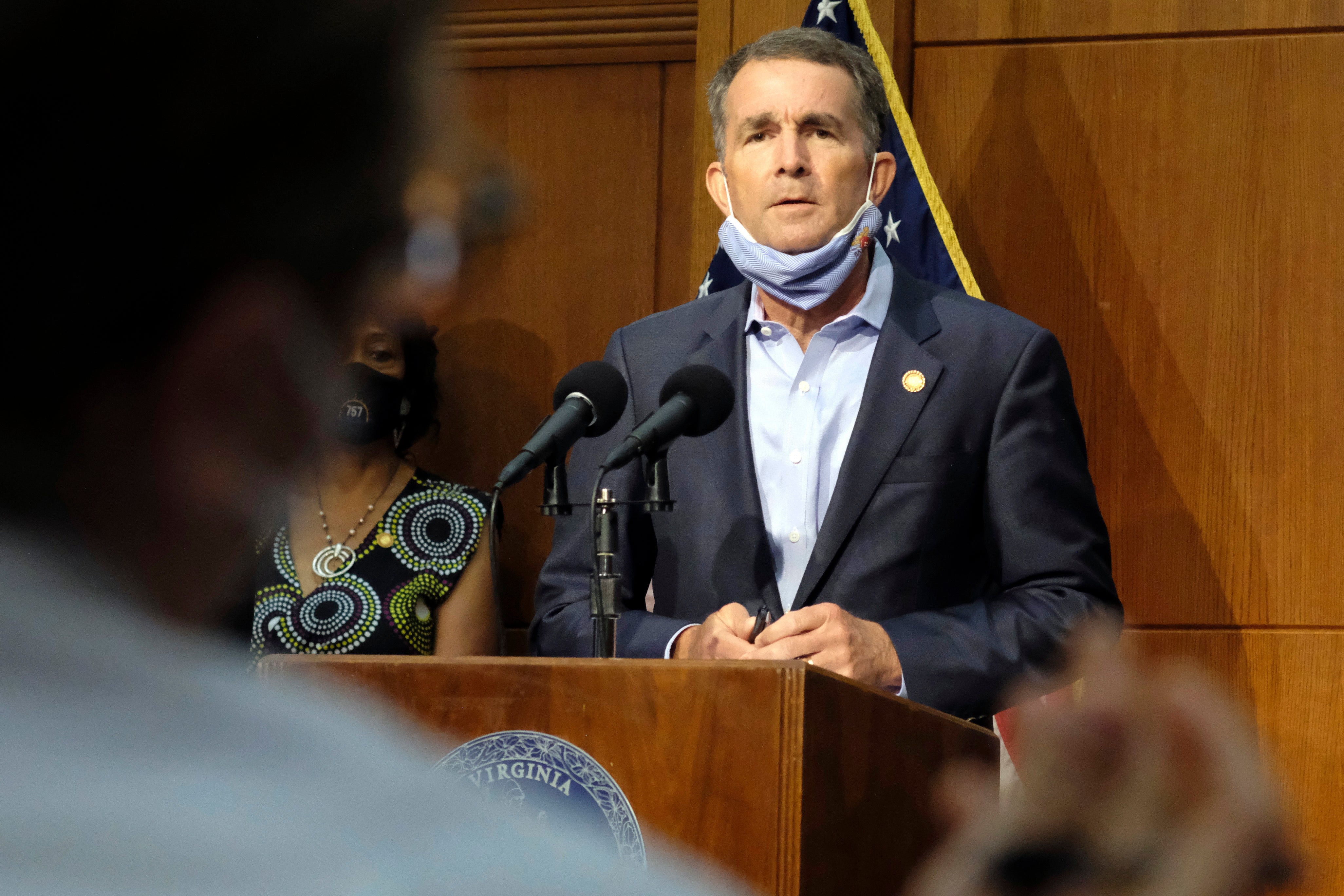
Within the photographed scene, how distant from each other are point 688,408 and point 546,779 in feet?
2.33

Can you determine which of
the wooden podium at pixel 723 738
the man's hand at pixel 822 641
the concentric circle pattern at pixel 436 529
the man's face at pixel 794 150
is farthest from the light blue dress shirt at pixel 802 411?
the wooden podium at pixel 723 738

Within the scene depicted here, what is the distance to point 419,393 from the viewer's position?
3514mm

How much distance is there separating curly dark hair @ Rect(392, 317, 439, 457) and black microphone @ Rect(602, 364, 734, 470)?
4.30 feet

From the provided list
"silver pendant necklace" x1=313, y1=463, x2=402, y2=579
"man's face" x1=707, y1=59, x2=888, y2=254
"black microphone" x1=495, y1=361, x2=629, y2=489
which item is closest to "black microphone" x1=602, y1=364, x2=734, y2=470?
"black microphone" x1=495, y1=361, x2=629, y2=489

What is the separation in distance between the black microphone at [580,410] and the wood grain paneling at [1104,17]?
175 cm

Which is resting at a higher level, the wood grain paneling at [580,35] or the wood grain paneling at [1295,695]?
the wood grain paneling at [580,35]

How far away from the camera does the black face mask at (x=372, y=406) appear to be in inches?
127

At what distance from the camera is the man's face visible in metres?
2.89

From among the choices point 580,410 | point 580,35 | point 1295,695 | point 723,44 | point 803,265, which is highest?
point 580,35

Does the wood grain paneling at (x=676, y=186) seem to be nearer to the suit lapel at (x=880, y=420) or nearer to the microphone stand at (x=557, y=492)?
the suit lapel at (x=880, y=420)

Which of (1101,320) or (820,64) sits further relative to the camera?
(1101,320)

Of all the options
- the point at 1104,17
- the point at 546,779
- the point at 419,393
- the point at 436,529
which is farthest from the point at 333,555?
the point at 1104,17

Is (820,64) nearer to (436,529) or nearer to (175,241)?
(436,529)

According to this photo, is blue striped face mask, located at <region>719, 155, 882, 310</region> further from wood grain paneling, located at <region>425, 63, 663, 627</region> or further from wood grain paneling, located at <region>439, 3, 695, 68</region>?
wood grain paneling, located at <region>439, 3, 695, 68</region>
